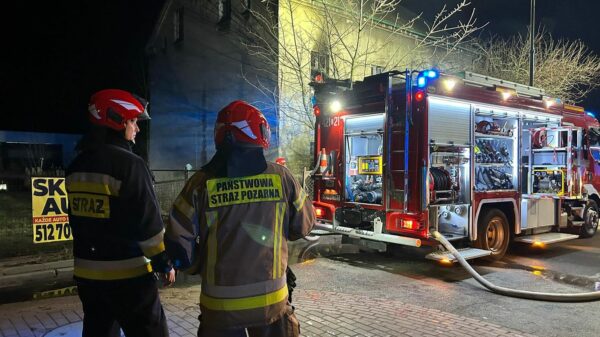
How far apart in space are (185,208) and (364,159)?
5633 mm

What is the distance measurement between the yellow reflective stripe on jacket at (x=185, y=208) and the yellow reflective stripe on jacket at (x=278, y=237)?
421 millimetres

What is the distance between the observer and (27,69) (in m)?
19.2

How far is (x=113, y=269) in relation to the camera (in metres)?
2.60

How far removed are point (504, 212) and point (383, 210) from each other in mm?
2511

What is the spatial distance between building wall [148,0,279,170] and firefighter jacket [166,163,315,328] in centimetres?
1323

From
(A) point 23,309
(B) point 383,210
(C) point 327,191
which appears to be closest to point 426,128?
(B) point 383,210

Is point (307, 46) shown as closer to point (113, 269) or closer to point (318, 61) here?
point (318, 61)

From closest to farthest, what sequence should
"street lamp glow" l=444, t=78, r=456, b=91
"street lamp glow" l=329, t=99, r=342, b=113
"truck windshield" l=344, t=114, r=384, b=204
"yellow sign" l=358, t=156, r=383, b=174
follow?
"street lamp glow" l=444, t=78, r=456, b=91 < "yellow sign" l=358, t=156, r=383, b=174 < "truck windshield" l=344, t=114, r=384, b=204 < "street lamp glow" l=329, t=99, r=342, b=113

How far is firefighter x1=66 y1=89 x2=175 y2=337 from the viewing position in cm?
258

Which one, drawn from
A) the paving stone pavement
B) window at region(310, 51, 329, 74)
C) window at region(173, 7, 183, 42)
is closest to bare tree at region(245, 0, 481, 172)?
window at region(310, 51, 329, 74)

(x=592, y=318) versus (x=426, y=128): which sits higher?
(x=426, y=128)

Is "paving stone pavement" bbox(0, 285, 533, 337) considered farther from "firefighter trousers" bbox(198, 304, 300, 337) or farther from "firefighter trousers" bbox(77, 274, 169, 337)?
"firefighter trousers" bbox(198, 304, 300, 337)

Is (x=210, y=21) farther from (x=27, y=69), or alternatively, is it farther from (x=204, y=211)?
(x=204, y=211)

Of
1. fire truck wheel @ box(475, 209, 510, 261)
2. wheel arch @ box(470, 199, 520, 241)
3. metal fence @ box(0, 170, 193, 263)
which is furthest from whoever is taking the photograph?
metal fence @ box(0, 170, 193, 263)
